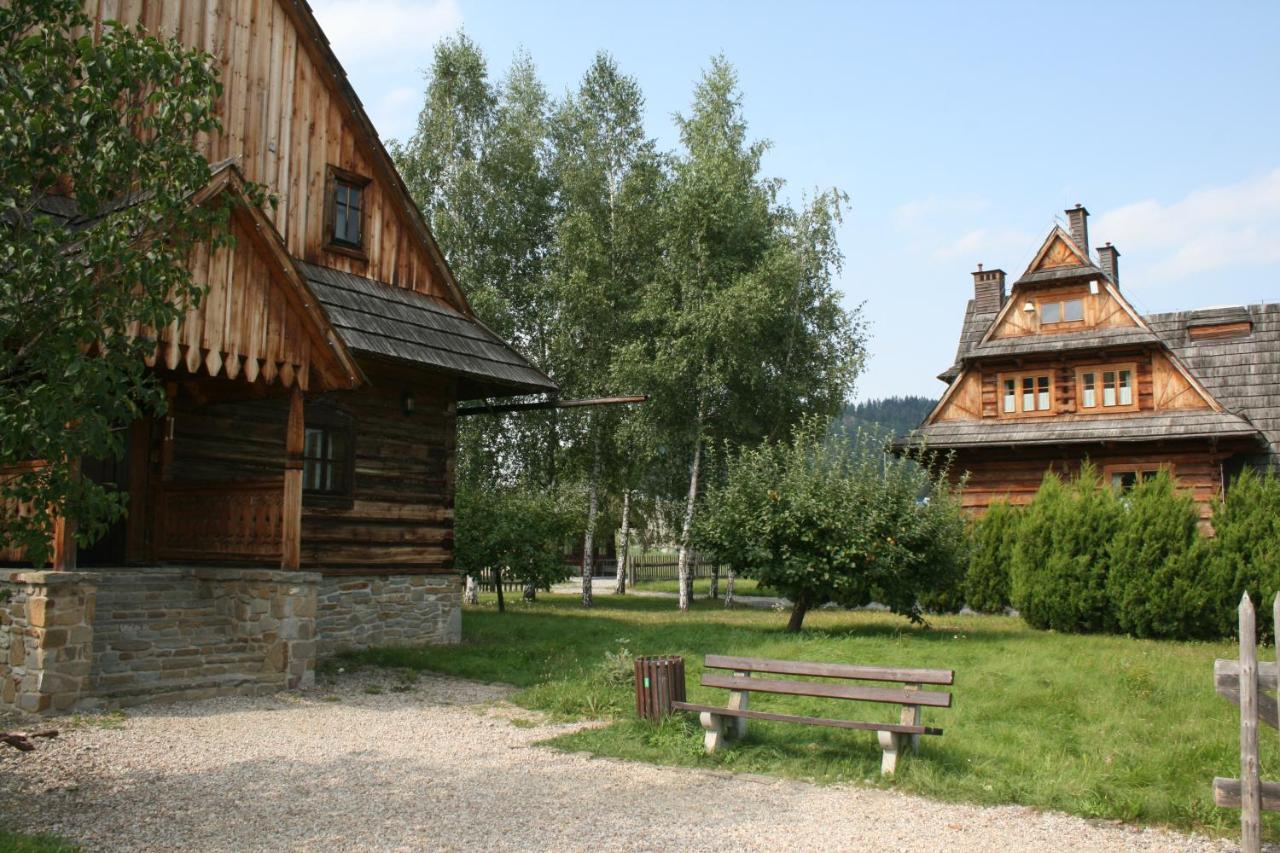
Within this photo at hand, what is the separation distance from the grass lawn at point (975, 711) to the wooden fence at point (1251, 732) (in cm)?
134

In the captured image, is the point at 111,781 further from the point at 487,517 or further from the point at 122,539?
the point at 487,517

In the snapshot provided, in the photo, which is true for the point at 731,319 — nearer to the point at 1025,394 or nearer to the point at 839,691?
the point at 1025,394

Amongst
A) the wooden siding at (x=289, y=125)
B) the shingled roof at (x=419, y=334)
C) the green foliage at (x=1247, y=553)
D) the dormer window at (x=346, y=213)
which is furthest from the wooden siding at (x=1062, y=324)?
the dormer window at (x=346, y=213)

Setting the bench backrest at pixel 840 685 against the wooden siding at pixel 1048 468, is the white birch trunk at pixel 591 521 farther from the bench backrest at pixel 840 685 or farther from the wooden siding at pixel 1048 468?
the bench backrest at pixel 840 685

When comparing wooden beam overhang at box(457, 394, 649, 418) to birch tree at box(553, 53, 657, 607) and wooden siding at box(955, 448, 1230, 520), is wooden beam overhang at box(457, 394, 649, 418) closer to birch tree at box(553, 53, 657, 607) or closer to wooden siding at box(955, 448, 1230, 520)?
birch tree at box(553, 53, 657, 607)

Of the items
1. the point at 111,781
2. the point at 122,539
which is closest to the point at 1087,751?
the point at 111,781

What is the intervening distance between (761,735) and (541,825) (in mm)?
2917

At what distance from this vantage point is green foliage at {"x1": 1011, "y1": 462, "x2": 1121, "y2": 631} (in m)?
16.8

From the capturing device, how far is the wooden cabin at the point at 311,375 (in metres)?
10.9

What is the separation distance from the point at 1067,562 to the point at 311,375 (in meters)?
12.3

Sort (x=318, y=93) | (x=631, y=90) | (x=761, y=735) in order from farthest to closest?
(x=631, y=90) → (x=318, y=93) → (x=761, y=735)

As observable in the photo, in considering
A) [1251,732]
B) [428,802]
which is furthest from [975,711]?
[428,802]

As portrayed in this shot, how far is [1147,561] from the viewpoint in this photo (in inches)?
648

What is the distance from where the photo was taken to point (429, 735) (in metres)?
8.95
